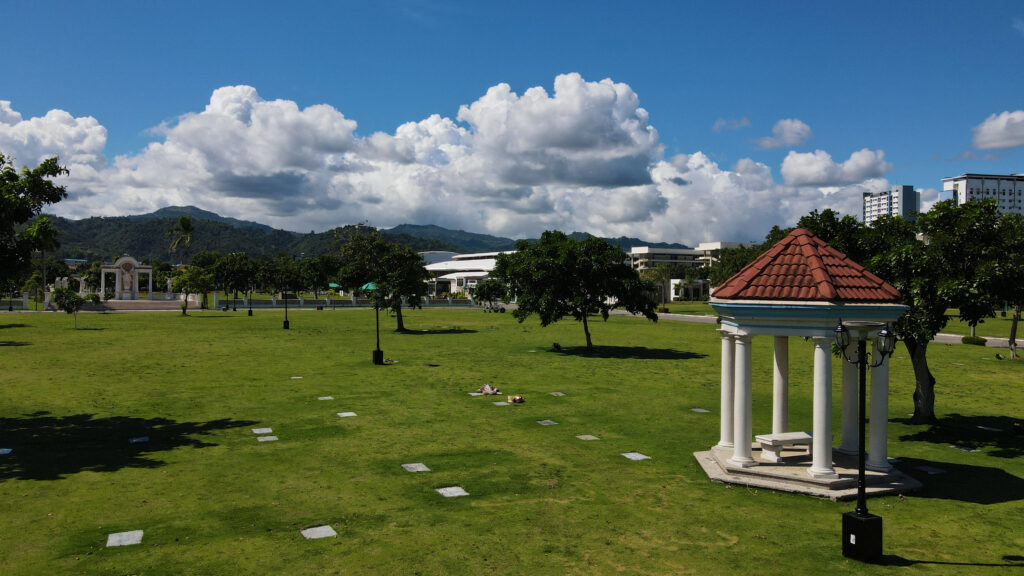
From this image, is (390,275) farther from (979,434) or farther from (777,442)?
(979,434)

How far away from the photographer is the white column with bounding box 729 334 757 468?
A: 40.7ft

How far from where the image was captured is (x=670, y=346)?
126 ft

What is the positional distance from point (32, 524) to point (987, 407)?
25.2m

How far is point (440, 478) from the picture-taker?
1229 centimetres

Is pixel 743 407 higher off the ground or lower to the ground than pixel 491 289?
lower

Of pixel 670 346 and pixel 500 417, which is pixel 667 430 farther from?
pixel 670 346

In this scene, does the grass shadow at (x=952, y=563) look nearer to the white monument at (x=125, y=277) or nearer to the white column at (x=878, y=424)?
the white column at (x=878, y=424)

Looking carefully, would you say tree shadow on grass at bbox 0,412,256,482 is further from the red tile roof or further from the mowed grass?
the red tile roof

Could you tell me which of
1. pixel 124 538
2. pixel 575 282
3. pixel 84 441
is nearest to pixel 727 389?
pixel 124 538

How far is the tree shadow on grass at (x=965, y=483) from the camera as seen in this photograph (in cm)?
1157

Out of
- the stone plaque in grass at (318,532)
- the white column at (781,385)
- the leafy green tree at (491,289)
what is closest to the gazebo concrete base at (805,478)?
the white column at (781,385)

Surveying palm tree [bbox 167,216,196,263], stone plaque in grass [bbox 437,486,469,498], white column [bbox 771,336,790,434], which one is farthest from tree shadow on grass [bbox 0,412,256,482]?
palm tree [bbox 167,216,196,263]

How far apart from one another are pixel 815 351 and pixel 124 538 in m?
12.0

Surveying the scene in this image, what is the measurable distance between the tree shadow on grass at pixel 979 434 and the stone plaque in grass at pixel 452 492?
472 inches
